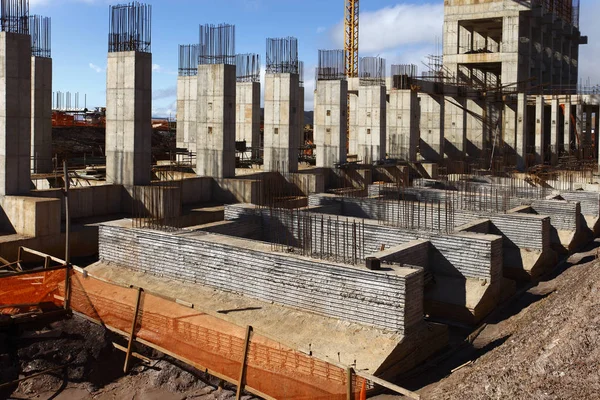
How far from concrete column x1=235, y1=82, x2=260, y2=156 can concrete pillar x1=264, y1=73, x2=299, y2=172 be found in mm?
6751

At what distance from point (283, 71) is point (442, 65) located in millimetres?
20818

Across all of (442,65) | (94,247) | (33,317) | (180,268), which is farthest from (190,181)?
(442,65)

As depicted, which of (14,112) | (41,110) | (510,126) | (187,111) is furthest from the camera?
(510,126)

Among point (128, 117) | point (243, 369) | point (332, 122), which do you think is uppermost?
point (332, 122)

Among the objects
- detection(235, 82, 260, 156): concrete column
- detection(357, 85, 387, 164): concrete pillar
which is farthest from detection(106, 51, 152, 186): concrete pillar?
detection(357, 85, 387, 164): concrete pillar

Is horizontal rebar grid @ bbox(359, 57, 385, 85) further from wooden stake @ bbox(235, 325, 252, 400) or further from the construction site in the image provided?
wooden stake @ bbox(235, 325, 252, 400)

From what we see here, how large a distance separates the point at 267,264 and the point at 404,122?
2229cm

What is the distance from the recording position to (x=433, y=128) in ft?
115

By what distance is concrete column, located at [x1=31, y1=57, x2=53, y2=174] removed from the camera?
23.0 meters

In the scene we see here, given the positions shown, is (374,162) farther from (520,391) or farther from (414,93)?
(520,391)

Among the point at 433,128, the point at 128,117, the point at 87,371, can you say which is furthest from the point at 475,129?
the point at 87,371

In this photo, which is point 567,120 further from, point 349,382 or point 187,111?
point 349,382

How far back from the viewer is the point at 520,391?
7.14 meters

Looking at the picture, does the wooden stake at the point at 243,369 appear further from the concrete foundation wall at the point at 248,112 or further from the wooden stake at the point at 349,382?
the concrete foundation wall at the point at 248,112
